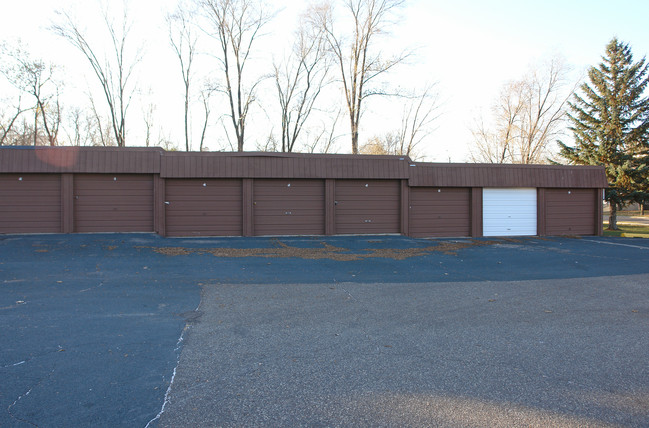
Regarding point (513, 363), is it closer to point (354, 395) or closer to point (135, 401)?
point (354, 395)

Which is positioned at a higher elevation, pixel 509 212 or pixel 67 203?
pixel 67 203

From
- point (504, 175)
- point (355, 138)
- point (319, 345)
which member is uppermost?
point (355, 138)

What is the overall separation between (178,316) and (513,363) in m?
4.33

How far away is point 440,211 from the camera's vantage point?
1806 cm

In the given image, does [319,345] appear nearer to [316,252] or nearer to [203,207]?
[316,252]

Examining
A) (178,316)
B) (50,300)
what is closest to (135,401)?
(178,316)

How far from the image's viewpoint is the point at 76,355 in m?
4.45

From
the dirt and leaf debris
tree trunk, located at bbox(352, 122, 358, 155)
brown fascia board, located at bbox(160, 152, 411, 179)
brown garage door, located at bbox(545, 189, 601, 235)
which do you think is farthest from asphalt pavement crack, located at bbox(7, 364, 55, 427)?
tree trunk, located at bbox(352, 122, 358, 155)

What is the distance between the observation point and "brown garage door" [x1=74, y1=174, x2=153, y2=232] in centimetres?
1538

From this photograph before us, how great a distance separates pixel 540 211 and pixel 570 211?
1.69m

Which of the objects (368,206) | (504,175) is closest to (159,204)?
(368,206)

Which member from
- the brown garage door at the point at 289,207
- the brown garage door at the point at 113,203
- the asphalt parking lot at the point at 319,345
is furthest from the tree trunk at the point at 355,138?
the asphalt parking lot at the point at 319,345

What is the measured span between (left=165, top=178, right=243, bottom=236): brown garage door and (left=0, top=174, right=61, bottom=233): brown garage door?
3798 millimetres

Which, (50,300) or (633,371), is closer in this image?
(633,371)
